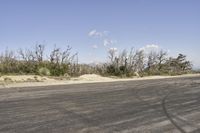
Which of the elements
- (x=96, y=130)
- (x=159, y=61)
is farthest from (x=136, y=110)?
(x=159, y=61)

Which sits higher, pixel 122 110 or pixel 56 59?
pixel 56 59

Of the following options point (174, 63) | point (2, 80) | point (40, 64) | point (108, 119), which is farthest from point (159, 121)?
point (174, 63)

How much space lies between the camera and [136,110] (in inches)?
500

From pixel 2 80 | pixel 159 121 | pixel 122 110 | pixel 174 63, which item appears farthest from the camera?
pixel 174 63

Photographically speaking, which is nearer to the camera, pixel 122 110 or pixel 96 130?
pixel 96 130

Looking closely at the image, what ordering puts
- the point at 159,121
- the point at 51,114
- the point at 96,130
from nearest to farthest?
1. the point at 96,130
2. the point at 159,121
3. the point at 51,114

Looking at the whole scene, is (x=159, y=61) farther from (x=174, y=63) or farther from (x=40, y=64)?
(x=40, y=64)

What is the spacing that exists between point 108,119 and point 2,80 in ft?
69.8

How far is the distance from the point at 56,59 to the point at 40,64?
5.44 meters

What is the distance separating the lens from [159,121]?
1048cm

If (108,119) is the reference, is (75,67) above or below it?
above

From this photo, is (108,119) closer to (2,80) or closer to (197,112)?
(197,112)

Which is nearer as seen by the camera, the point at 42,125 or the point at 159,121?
the point at 42,125

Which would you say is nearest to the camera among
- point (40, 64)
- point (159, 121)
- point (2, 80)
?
point (159, 121)
